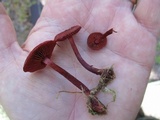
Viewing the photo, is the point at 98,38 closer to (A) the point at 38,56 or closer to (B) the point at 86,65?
(B) the point at 86,65

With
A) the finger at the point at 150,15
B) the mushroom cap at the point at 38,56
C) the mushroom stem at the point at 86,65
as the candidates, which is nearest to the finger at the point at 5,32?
the mushroom cap at the point at 38,56

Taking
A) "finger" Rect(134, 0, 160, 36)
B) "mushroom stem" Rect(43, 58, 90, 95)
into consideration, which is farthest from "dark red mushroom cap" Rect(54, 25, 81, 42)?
"finger" Rect(134, 0, 160, 36)

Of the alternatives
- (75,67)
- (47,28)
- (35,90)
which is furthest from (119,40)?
(35,90)

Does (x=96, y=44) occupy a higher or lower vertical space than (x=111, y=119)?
higher

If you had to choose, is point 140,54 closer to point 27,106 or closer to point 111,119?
point 111,119

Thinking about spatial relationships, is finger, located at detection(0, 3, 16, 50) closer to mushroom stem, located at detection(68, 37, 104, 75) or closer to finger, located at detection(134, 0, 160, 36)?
mushroom stem, located at detection(68, 37, 104, 75)

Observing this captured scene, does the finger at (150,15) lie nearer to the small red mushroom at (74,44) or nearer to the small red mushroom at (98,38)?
the small red mushroom at (98,38)
